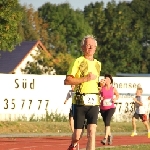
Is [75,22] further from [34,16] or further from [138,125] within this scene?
[138,125]

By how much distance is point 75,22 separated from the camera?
106 meters

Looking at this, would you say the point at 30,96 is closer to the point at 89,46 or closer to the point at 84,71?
the point at 84,71

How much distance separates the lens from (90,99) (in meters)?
14.6

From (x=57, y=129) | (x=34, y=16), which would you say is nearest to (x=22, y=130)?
(x=57, y=129)

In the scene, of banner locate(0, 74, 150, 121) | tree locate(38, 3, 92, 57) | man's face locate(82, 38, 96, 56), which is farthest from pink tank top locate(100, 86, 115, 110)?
tree locate(38, 3, 92, 57)

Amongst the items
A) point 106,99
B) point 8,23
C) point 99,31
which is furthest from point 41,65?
point 99,31

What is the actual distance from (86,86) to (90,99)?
24 cm

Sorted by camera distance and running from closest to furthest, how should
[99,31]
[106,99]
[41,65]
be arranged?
1. [106,99]
2. [41,65]
3. [99,31]

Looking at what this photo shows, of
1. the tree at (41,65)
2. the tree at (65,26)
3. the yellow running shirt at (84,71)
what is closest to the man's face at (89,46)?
the yellow running shirt at (84,71)

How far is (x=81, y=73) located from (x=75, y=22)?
91.5m

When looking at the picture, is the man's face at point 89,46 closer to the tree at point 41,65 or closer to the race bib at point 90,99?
the race bib at point 90,99

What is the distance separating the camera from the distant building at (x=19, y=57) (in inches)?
2724

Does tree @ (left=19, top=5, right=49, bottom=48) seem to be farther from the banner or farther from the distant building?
the banner

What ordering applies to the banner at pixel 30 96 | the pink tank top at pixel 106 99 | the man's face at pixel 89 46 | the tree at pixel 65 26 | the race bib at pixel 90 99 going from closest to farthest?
1. the man's face at pixel 89 46
2. the race bib at pixel 90 99
3. the pink tank top at pixel 106 99
4. the banner at pixel 30 96
5. the tree at pixel 65 26
